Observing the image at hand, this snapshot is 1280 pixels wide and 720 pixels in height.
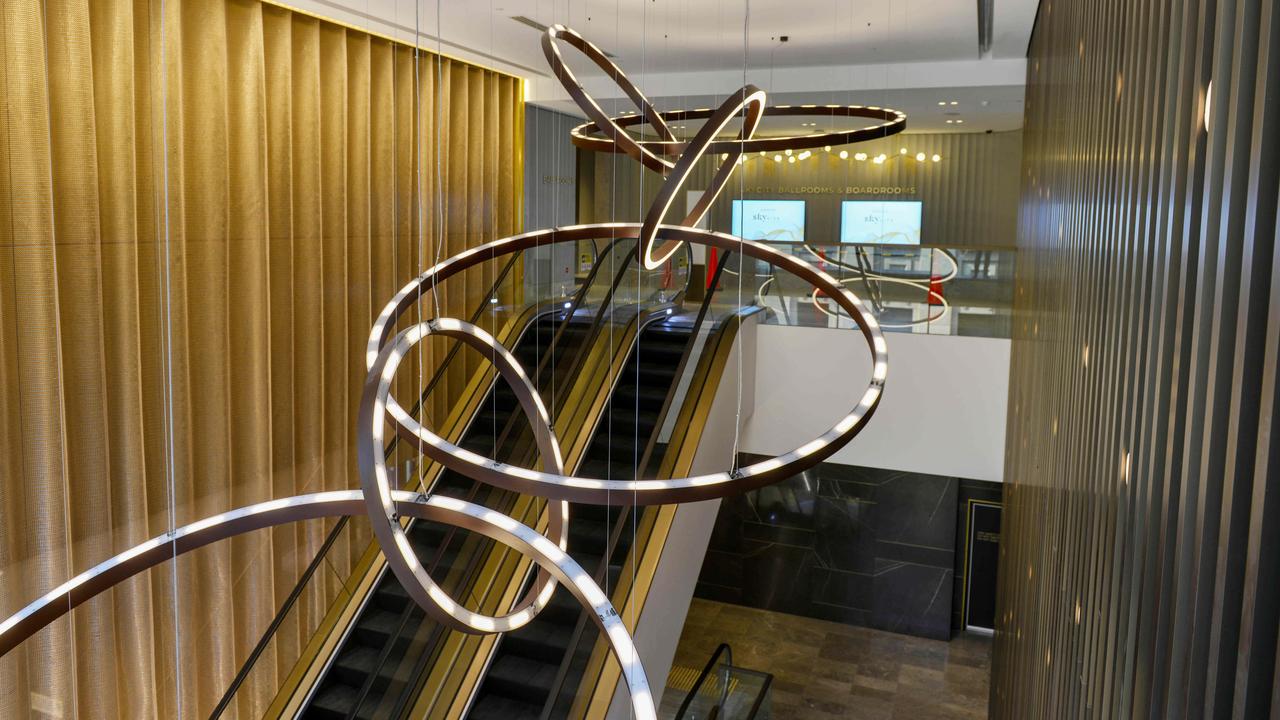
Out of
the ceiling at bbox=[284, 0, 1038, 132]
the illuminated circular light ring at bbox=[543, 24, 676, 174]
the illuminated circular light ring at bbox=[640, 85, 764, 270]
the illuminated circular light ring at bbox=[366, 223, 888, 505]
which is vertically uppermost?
the ceiling at bbox=[284, 0, 1038, 132]

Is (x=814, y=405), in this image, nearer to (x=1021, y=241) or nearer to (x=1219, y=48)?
(x=1021, y=241)

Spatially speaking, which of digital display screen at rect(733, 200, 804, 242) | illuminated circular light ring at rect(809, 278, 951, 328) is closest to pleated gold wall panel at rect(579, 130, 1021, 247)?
digital display screen at rect(733, 200, 804, 242)

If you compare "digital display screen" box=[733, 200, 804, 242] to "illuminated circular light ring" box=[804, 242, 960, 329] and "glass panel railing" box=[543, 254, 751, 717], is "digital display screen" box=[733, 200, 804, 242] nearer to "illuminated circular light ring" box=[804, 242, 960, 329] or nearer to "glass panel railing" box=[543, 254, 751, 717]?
"illuminated circular light ring" box=[804, 242, 960, 329]

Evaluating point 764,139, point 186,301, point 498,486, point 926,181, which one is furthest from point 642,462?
point 926,181

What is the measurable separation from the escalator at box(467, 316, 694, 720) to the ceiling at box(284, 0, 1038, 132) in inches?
101

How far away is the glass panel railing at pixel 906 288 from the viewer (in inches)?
353

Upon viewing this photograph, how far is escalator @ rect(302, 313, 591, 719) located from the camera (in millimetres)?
5789

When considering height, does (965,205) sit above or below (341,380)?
above

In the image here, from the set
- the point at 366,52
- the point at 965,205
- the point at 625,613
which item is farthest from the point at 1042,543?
the point at 965,205

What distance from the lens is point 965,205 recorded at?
14.4 m

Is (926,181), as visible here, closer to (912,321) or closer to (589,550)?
(912,321)

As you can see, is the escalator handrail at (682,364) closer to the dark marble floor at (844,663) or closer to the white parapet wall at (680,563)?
the white parapet wall at (680,563)

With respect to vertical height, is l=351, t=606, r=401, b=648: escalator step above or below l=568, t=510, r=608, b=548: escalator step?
below

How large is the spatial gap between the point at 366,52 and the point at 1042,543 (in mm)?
5764
